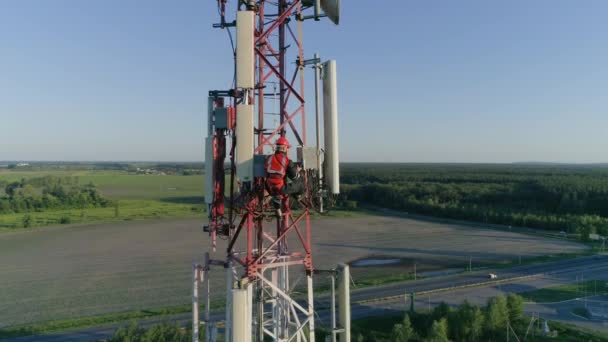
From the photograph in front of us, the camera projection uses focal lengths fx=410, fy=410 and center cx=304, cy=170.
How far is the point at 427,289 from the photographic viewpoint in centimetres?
3250

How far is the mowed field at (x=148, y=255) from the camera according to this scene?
3138 centimetres

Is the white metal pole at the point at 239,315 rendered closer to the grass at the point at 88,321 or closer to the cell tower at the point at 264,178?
the cell tower at the point at 264,178

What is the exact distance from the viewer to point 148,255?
4769 centimetres

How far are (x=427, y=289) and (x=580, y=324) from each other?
1029cm

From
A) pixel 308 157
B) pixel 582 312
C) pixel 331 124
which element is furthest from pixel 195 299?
pixel 582 312

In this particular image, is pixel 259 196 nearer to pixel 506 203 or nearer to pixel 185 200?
pixel 506 203

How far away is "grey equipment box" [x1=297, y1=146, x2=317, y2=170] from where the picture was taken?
9625 mm

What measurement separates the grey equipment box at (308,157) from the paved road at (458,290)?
1895cm

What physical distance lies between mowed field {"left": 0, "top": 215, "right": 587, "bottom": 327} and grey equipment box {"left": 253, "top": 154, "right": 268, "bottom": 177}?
24.8m

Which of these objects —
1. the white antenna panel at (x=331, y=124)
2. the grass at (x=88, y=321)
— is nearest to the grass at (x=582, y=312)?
the grass at (x=88, y=321)

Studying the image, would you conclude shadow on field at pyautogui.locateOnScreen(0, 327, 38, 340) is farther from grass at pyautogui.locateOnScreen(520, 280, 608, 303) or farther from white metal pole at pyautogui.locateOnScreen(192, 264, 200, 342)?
grass at pyautogui.locateOnScreen(520, 280, 608, 303)

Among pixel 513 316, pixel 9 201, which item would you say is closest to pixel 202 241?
pixel 513 316

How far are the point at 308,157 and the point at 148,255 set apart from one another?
43359 millimetres

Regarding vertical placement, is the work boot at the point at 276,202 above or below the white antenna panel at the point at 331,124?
below
